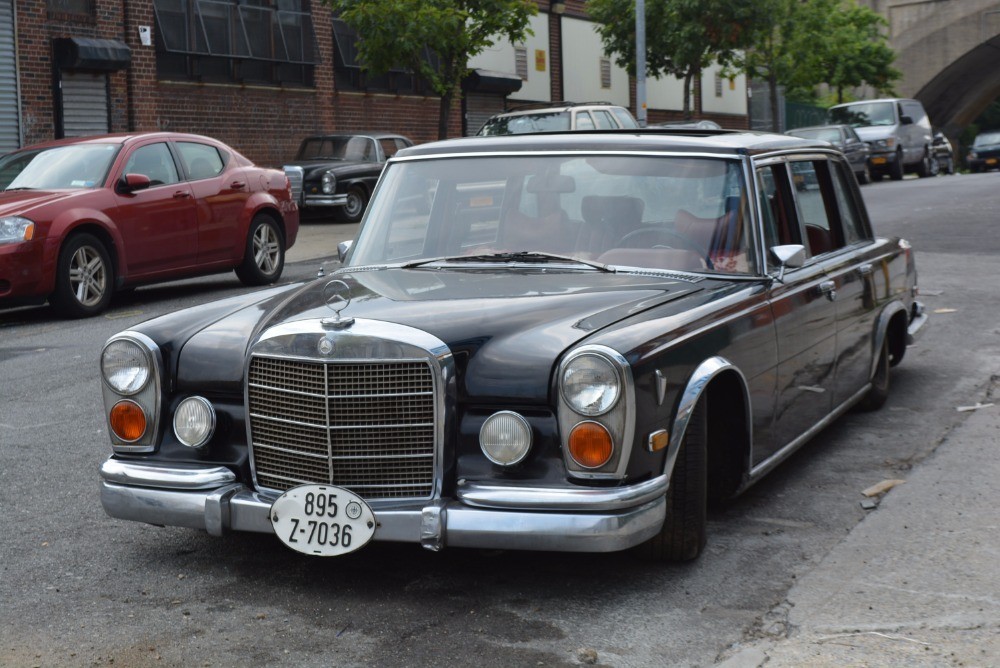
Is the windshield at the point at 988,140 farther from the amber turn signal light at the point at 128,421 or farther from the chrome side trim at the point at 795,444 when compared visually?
the amber turn signal light at the point at 128,421

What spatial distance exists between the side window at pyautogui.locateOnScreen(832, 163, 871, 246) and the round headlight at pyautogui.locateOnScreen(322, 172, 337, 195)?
1668cm

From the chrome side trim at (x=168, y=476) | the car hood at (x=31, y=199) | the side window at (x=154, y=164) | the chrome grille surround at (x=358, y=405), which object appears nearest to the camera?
the chrome grille surround at (x=358, y=405)

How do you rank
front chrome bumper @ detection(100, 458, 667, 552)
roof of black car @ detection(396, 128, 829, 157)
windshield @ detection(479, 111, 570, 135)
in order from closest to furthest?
1. front chrome bumper @ detection(100, 458, 667, 552)
2. roof of black car @ detection(396, 128, 829, 157)
3. windshield @ detection(479, 111, 570, 135)

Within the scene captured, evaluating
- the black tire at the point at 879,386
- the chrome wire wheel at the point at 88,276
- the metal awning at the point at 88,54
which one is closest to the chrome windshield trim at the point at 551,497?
the black tire at the point at 879,386

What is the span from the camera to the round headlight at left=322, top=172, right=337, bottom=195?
2253cm

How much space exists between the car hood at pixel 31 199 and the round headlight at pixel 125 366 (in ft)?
22.3

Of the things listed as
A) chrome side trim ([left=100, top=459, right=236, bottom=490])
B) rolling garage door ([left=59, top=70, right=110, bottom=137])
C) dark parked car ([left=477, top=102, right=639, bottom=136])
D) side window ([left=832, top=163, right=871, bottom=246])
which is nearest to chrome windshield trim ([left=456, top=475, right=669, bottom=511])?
chrome side trim ([left=100, top=459, right=236, bottom=490])

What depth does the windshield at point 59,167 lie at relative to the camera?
37.8 feet

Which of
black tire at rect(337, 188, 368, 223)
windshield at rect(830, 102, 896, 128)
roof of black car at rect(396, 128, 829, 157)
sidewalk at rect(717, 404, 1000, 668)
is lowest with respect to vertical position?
sidewalk at rect(717, 404, 1000, 668)

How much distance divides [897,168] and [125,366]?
1222 inches

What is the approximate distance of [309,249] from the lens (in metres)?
18.1

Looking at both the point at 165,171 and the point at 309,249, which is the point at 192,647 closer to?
the point at 165,171

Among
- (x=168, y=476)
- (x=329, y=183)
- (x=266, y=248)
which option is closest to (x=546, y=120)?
(x=329, y=183)

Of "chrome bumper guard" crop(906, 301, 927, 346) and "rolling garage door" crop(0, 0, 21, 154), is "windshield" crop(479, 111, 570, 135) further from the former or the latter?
"chrome bumper guard" crop(906, 301, 927, 346)
